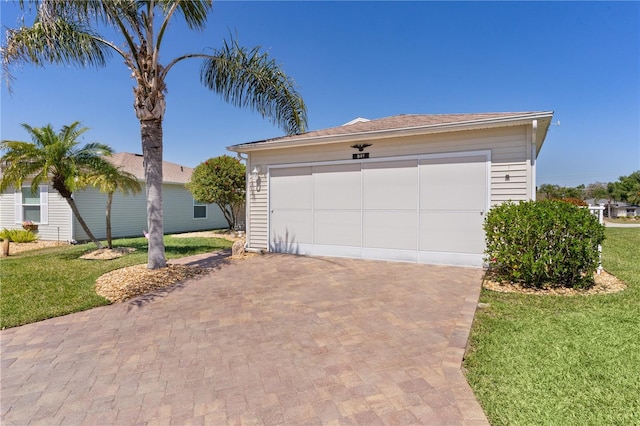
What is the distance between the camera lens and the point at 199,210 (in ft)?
Answer: 59.5

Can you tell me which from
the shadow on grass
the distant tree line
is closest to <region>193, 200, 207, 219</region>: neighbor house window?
the shadow on grass

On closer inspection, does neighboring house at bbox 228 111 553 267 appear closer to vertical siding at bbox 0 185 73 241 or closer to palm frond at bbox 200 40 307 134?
palm frond at bbox 200 40 307 134

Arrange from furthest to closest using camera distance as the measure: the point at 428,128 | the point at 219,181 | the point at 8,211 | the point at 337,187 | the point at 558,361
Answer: the point at 8,211 → the point at 219,181 → the point at 337,187 → the point at 428,128 → the point at 558,361

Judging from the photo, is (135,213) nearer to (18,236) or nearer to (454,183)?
(18,236)

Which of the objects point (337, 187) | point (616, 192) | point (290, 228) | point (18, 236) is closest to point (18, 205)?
point (18, 236)

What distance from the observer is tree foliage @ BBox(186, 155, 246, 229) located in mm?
13633

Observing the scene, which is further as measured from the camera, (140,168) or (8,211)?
(140,168)

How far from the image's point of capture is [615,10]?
7.63 m

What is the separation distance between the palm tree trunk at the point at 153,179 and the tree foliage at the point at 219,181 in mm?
7185

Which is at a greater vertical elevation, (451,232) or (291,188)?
(291,188)

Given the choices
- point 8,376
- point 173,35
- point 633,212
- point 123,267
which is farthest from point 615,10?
point 633,212

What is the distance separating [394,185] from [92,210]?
43.7 ft

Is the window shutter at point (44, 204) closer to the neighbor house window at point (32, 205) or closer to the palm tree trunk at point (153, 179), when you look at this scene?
the neighbor house window at point (32, 205)

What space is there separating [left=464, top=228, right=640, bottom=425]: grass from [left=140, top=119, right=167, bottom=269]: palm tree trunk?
6319mm
